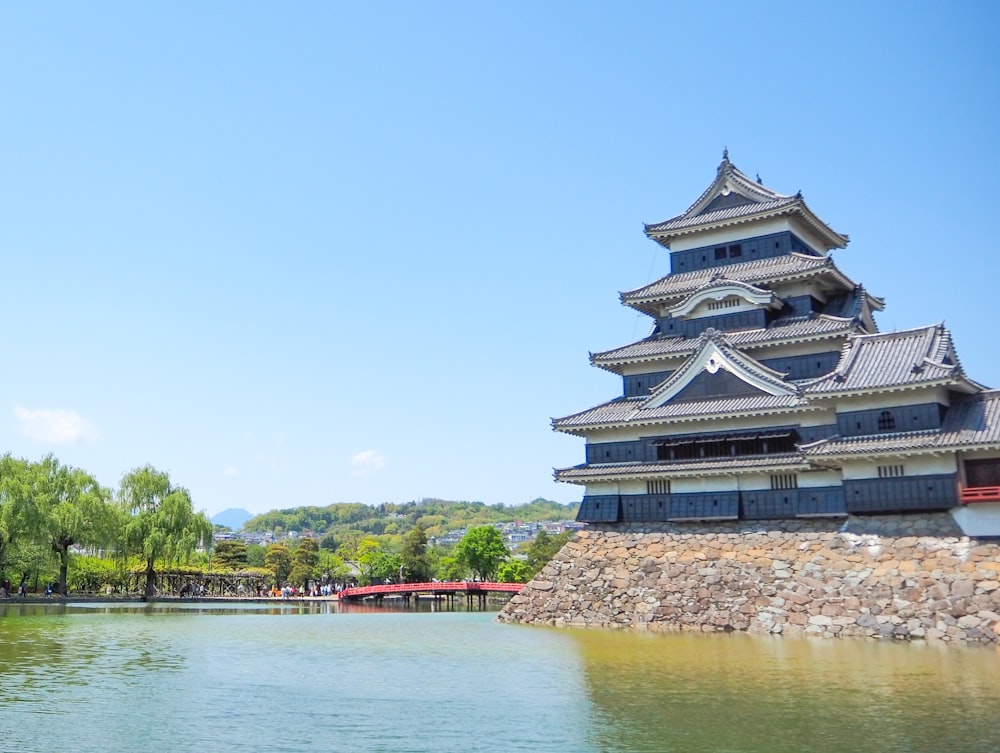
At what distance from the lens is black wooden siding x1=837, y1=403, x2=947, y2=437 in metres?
26.6

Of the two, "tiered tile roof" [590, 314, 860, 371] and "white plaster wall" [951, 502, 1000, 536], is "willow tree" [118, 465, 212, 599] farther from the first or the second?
"white plaster wall" [951, 502, 1000, 536]

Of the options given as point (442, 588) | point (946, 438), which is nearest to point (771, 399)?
point (946, 438)

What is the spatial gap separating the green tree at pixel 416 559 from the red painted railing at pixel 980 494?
55.7 m

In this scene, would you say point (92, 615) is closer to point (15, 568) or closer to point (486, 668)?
point (15, 568)

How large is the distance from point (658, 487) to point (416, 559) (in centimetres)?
4671

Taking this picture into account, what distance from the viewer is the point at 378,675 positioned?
18.1 metres

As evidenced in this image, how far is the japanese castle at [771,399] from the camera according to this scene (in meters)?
26.5

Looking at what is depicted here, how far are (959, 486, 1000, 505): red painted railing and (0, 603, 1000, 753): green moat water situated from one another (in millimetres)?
4823

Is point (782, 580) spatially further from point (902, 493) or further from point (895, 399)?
point (895, 399)

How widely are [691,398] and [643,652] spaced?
1291 cm

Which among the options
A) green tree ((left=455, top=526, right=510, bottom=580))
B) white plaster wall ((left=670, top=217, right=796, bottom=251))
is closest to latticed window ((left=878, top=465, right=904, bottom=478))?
white plaster wall ((left=670, top=217, right=796, bottom=251))

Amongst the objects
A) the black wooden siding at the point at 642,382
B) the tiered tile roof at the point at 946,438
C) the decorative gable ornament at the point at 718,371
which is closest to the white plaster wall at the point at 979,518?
the tiered tile roof at the point at 946,438

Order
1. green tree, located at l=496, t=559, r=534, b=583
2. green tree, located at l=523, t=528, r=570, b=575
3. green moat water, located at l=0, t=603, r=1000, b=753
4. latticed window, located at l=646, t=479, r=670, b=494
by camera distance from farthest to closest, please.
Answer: green tree, located at l=496, t=559, r=534, b=583, green tree, located at l=523, t=528, r=570, b=575, latticed window, located at l=646, t=479, r=670, b=494, green moat water, located at l=0, t=603, r=1000, b=753

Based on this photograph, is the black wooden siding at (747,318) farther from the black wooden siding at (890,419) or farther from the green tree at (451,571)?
the green tree at (451,571)
